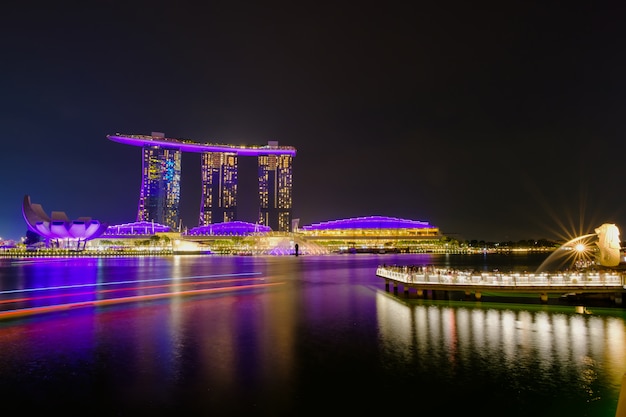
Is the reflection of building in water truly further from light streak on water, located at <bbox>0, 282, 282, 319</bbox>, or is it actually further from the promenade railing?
light streak on water, located at <bbox>0, 282, 282, 319</bbox>

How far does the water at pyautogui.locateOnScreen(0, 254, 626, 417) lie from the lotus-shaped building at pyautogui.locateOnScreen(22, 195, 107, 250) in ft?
332

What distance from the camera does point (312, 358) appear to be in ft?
56.9

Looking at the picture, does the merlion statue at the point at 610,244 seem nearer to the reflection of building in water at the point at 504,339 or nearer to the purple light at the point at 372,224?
the reflection of building in water at the point at 504,339

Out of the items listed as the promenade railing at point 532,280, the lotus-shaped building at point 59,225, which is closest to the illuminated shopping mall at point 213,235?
the lotus-shaped building at point 59,225

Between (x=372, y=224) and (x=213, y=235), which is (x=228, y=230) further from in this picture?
(x=372, y=224)

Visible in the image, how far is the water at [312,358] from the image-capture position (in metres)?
12.7

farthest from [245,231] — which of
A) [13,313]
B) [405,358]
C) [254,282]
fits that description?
[405,358]

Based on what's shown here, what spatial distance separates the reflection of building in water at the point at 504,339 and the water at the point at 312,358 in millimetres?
88

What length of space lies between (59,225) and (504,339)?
417 ft

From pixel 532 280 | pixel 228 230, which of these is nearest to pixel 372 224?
pixel 228 230

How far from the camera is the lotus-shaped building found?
4791 inches

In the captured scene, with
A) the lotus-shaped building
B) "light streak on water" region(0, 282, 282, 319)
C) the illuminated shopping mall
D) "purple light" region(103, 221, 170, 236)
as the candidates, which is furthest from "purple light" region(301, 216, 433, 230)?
"light streak on water" region(0, 282, 282, 319)

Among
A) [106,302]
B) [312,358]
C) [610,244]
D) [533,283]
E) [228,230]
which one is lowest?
[312,358]

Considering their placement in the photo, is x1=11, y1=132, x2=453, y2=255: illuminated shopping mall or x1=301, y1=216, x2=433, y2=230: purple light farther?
x1=301, y1=216, x2=433, y2=230: purple light
